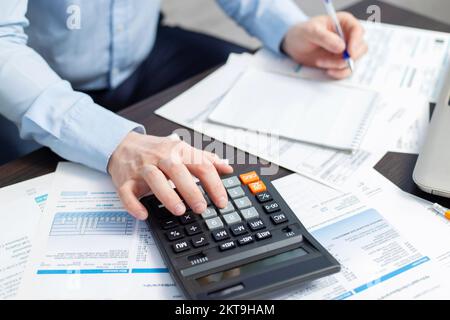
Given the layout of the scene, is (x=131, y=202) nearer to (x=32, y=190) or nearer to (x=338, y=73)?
(x=32, y=190)

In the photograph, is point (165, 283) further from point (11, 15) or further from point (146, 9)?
point (146, 9)

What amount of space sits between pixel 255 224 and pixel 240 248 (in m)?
0.03

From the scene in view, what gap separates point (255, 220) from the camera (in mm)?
595

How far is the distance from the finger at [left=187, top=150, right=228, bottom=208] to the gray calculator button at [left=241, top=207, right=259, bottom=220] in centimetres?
2

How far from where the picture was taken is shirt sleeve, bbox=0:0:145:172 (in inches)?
26.9

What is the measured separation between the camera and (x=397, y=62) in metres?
0.90

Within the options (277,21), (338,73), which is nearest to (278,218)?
(338,73)

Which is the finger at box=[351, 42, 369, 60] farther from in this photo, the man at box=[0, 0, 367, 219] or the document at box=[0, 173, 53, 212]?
the document at box=[0, 173, 53, 212]

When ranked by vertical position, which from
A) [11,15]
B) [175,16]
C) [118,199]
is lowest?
[175,16]

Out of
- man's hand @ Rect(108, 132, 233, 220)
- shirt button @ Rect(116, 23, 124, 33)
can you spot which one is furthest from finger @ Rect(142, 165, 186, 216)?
shirt button @ Rect(116, 23, 124, 33)

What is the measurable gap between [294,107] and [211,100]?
12 centimetres

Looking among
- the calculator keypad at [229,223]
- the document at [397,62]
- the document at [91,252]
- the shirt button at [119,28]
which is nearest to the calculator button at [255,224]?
the calculator keypad at [229,223]

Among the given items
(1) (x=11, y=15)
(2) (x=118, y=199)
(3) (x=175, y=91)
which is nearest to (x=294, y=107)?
(3) (x=175, y=91)

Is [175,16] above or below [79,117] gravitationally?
below
